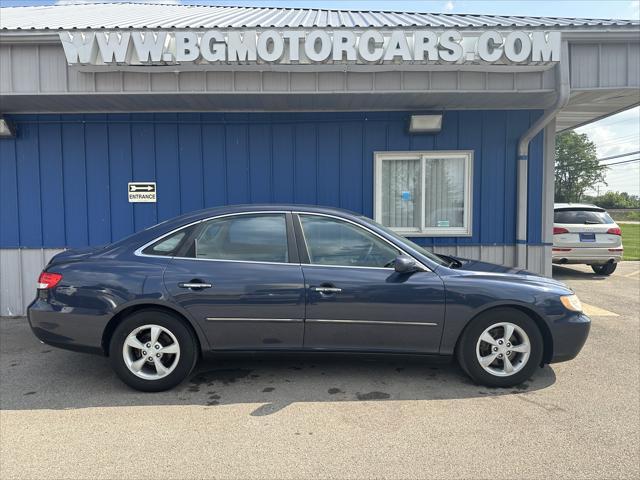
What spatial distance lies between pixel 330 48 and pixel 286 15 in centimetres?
347

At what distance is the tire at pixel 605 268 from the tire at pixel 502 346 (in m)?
7.92

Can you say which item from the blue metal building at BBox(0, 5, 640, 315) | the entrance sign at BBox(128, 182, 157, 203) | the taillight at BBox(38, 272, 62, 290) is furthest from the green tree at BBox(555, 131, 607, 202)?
the taillight at BBox(38, 272, 62, 290)

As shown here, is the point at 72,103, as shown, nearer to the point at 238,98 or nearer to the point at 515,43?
the point at 238,98

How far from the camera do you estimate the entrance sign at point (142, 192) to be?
6492 mm

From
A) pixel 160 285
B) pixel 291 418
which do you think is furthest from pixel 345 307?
pixel 160 285

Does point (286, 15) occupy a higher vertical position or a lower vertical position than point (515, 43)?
higher

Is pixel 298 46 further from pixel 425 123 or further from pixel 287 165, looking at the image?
pixel 425 123

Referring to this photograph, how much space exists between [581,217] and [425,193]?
18.2ft

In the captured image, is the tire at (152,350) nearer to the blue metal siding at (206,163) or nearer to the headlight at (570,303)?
the blue metal siding at (206,163)

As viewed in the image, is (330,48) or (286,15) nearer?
(330,48)

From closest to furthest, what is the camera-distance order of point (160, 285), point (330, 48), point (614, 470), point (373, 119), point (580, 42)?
point (614, 470)
point (160, 285)
point (330, 48)
point (580, 42)
point (373, 119)

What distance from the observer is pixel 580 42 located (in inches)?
A: 217

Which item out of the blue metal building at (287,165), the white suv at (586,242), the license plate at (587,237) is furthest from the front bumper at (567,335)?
the license plate at (587,237)

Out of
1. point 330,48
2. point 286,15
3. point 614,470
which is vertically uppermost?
point 286,15
